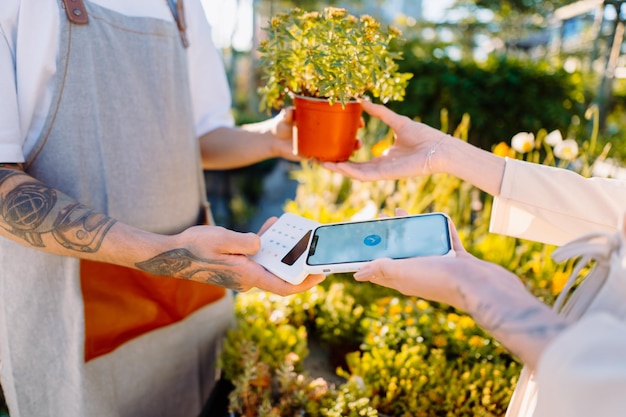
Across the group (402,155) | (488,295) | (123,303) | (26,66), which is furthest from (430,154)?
(26,66)

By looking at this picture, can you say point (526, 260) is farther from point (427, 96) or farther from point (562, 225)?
point (427, 96)

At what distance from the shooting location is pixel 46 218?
1170mm

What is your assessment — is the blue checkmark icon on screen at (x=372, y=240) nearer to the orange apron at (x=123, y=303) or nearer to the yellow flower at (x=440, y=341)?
the orange apron at (x=123, y=303)

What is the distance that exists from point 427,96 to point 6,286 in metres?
5.18

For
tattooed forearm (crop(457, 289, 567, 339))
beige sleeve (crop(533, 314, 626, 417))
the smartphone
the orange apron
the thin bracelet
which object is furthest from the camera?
the thin bracelet

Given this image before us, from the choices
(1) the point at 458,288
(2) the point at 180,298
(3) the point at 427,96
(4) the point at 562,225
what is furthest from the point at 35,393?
(3) the point at 427,96

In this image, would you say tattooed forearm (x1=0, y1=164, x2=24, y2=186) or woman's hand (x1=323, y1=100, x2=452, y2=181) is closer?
tattooed forearm (x1=0, y1=164, x2=24, y2=186)

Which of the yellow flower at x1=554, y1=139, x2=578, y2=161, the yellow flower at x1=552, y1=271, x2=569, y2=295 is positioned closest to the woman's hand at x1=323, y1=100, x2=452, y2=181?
the yellow flower at x1=552, y1=271, x2=569, y2=295

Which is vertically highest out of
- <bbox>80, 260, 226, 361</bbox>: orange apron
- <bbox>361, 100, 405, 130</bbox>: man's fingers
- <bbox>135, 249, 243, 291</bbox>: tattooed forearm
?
<bbox>361, 100, 405, 130</bbox>: man's fingers

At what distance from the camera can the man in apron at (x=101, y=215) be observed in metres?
1.18

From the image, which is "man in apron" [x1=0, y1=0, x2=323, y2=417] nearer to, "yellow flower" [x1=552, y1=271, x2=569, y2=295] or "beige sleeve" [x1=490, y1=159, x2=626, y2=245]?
"beige sleeve" [x1=490, y1=159, x2=626, y2=245]

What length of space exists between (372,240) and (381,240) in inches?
1.0

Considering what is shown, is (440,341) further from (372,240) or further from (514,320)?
(514,320)

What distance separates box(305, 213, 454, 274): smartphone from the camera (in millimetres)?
1088
